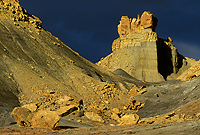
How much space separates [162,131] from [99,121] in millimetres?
9575

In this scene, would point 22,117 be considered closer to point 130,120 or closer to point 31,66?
point 130,120

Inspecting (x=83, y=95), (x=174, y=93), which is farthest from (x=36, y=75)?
(x=174, y=93)

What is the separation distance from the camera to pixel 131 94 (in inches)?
1109

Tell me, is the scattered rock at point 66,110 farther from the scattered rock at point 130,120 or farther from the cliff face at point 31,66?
the scattered rock at point 130,120

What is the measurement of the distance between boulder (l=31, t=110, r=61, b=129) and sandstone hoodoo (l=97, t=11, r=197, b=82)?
1783 inches

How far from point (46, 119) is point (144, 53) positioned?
49654 mm

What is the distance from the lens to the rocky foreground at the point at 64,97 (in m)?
11.6

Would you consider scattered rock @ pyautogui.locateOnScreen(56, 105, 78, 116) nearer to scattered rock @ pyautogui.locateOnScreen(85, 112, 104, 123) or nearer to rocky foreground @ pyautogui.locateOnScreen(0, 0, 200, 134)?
rocky foreground @ pyautogui.locateOnScreen(0, 0, 200, 134)

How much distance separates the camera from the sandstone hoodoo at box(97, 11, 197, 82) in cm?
5734

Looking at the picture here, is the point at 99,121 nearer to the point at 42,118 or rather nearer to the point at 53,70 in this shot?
the point at 42,118

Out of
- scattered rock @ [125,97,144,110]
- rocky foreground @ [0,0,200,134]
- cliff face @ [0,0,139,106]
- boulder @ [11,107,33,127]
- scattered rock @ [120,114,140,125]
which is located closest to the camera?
rocky foreground @ [0,0,200,134]

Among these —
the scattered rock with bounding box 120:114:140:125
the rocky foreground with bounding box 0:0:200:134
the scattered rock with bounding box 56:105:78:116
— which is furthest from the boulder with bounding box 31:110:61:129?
the scattered rock with bounding box 120:114:140:125

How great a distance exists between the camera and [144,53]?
58.8m

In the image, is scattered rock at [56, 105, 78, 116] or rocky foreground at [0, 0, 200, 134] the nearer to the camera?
rocky foreground at [0, 0, 200, 134]
